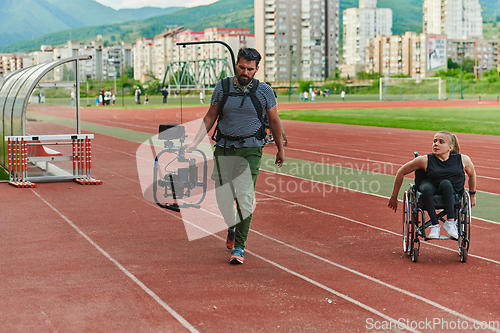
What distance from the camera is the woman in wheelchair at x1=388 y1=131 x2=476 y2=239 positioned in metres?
5.91

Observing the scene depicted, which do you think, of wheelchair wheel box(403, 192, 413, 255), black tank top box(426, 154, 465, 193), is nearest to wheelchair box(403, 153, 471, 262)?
wheelchair wheel box(403, 192, 413, 255)

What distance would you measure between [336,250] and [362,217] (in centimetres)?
201

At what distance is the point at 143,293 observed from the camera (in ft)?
16.4

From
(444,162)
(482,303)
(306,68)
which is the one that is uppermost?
(306,68)

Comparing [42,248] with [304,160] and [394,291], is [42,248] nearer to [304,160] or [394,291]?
[394,291]

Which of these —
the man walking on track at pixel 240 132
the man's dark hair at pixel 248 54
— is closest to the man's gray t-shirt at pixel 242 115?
the man walking on track at pixel 240 132

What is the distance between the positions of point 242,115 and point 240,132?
0.17 meters

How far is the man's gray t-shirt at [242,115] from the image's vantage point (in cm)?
587

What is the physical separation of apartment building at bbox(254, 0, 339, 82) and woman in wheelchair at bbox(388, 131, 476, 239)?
146m

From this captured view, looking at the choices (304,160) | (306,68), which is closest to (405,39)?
(306,68)

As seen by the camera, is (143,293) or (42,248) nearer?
(143,293)

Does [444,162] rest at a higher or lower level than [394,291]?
higher

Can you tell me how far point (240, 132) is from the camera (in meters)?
5.91

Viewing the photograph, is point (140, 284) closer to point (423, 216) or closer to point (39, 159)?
point (423, 216)
